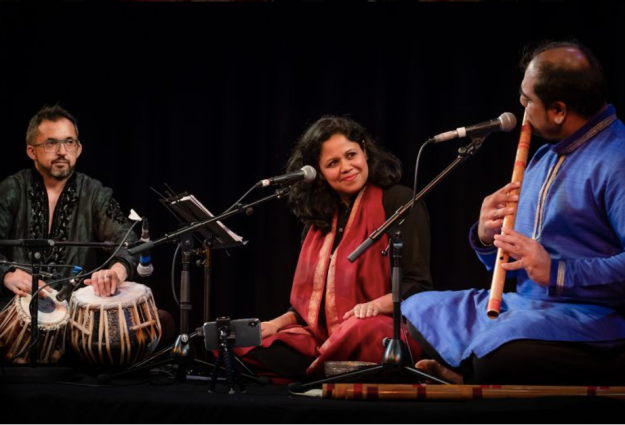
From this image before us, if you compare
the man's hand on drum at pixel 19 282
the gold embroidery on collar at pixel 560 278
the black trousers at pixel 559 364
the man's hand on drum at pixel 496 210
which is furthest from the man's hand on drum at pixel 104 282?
the gold embroidery on collar at pixel 560 278

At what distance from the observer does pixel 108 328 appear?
4.12 metres

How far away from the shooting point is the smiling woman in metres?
3.80

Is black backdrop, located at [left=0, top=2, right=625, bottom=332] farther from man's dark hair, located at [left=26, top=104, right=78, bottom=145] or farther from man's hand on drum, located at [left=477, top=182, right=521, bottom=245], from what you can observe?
man's hand on drum, located at [left=477, top=182, right=521, bottom=245]

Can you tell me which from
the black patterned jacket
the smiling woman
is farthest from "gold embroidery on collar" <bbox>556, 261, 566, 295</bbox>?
the black patterned jacket

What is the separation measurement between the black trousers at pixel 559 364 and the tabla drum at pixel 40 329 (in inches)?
98.5

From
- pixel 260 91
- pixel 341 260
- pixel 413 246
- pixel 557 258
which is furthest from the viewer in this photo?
pixel 260 91

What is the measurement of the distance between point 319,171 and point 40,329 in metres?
1.81

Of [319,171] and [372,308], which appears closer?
[372,308]

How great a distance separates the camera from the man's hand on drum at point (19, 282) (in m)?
4.41

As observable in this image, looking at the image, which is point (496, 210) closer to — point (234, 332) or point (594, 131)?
point (594, 131)

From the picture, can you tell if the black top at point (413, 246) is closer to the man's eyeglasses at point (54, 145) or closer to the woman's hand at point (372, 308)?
the woman's hand at point (372, 308)

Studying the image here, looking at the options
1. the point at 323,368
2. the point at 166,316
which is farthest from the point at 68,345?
the point at 323,368

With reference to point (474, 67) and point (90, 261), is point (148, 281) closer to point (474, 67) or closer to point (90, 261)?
point (90, 261)

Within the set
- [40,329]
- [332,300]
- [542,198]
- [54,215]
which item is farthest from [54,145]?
[542,198]
